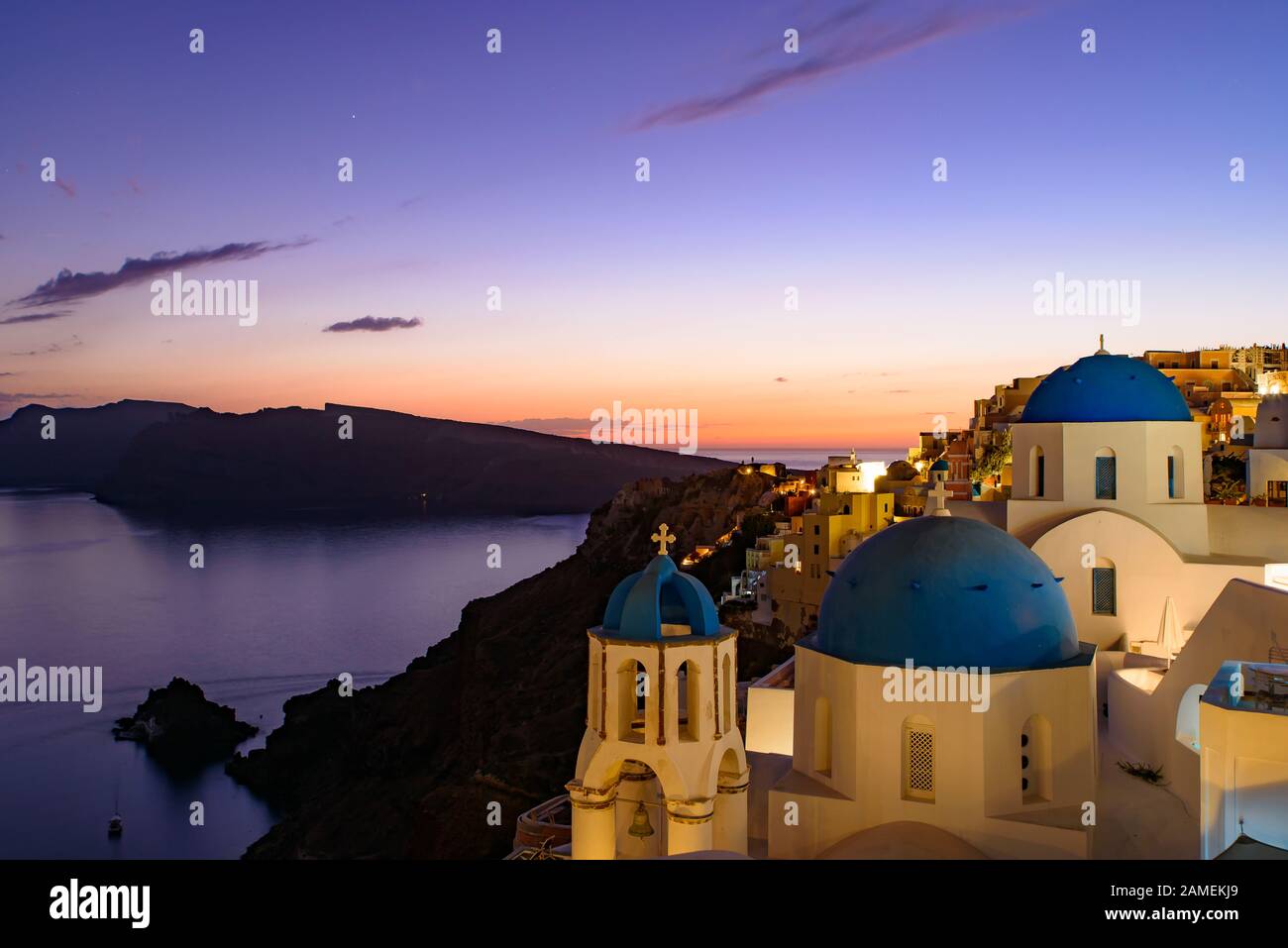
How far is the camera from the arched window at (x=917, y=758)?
1009 centimetres

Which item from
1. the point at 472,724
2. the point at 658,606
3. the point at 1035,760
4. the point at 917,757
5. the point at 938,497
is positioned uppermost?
the point at 938,497

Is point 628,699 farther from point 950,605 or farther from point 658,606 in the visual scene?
point 950,605

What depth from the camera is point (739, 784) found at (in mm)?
10969

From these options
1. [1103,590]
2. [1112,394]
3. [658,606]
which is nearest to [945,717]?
[658,606]

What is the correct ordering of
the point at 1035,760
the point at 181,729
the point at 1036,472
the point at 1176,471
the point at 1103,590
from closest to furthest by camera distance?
the point at 1035,760, the point at 1103,590, the point at 1176,471, the point at 1036,472, the point at 181,729

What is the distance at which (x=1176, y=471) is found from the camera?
53.7 ft

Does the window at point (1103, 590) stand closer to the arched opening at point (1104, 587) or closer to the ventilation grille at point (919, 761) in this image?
the arched opening at point (1104, 587)

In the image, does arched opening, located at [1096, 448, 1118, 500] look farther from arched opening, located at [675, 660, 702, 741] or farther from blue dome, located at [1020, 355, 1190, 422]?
arched opening, located at [675, 660, 702, 741]

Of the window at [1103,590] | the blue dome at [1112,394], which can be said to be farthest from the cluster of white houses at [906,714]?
the blue dome at [1112,394]

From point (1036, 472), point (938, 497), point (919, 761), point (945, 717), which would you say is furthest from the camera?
point (1036, 472)

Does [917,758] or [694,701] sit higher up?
[694,701]

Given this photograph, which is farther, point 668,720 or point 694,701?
point 694,701

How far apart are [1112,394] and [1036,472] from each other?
171cm
